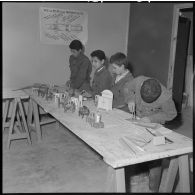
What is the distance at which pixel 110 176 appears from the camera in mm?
1870

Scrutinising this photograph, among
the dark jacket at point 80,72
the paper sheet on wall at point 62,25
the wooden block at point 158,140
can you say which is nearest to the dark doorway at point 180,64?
the paper sheet on wall at point 62,25

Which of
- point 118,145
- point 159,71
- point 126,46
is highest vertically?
point 126,46

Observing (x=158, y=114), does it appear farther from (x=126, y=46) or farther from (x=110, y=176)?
(x=126, y=46)

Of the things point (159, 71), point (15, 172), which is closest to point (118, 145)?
point (15, 172)

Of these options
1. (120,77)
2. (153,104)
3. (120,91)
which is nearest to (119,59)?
(120,77)

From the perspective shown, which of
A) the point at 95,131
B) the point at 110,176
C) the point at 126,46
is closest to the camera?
the point at 110,176

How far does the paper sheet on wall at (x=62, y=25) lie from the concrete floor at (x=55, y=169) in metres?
1.83

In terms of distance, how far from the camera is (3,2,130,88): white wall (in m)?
4.44

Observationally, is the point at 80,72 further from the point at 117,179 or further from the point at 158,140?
the point at 117,179

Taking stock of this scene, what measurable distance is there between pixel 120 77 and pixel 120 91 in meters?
0.17

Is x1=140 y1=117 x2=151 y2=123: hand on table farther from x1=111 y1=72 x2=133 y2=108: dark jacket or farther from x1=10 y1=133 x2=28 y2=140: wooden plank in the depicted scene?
x1=10 y1=133 x2=28 y2=140: wooden plank

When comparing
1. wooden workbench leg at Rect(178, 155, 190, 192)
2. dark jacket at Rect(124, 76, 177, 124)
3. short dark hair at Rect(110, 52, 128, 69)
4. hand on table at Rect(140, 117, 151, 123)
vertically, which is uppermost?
short dark hair at Rect(110, 52, 128, 69)

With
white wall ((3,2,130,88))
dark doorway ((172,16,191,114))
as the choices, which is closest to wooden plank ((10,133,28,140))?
white wall ((3,2,130,88))

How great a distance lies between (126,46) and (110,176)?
4051mm
